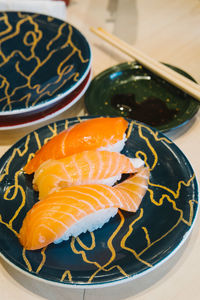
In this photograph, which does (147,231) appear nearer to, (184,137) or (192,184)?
(192,184)

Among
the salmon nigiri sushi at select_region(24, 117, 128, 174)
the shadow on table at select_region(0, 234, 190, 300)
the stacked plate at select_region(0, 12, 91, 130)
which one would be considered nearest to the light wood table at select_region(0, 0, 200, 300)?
the shadow on table at select_region(0, 234, 190, 300)

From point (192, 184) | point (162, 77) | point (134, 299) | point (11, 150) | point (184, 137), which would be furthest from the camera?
point (162, 77)

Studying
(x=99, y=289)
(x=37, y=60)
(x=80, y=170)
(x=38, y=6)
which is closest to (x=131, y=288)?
(x=99, y=289)

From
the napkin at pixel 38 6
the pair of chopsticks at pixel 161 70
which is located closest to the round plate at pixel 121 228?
the pair of chopsticks at pixel 161 70

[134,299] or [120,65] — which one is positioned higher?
[120,65]

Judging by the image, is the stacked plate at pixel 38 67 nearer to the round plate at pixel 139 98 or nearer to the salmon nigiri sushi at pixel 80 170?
the round plate at pixel 139 98

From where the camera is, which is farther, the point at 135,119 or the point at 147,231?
the point at 135,119

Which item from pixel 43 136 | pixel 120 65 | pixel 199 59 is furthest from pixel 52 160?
pixel 199 59
